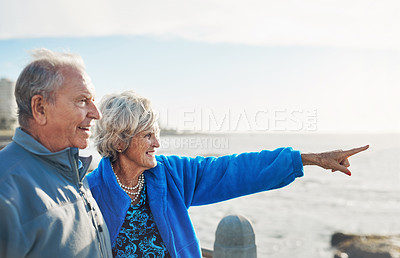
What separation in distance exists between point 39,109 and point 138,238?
0.94 m

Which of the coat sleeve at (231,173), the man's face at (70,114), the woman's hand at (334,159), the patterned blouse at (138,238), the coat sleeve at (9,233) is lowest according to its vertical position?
the patterned blouse at (138,238)

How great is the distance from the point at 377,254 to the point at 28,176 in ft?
45.4

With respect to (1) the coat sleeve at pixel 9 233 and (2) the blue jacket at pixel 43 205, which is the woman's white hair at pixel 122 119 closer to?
(2) the blue jacket at pixel 43 205

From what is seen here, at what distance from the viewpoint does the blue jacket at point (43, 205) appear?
1.43 meters

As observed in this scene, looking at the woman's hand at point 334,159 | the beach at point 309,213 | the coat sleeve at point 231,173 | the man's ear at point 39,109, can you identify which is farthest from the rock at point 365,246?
the man's ear at point 39,109

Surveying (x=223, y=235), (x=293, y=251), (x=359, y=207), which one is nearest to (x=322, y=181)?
(x=359, y=207)

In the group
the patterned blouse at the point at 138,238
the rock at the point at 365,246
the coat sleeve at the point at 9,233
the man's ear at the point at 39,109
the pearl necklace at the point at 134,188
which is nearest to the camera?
the coat sleeve at the point at 9,233

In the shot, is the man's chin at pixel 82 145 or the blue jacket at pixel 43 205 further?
the man's chin at pixel 82 145

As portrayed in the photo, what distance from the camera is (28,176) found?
1540 millimetres

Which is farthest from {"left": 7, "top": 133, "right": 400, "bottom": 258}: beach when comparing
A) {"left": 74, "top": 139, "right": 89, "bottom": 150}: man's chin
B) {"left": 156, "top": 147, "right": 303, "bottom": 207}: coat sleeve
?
{"left": 74, "top": 139, "right": 89, "bottom": 150}: man's chin

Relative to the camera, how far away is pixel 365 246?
46.6 ft

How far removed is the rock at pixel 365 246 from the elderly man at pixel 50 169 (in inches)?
513

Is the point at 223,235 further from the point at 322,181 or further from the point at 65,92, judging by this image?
the point at 322,181

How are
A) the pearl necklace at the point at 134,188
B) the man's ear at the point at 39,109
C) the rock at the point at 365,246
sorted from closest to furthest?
the man's ear at the point at 39,109
the pearl necklace at the point at 134,188
the rock at the point at 365,246
